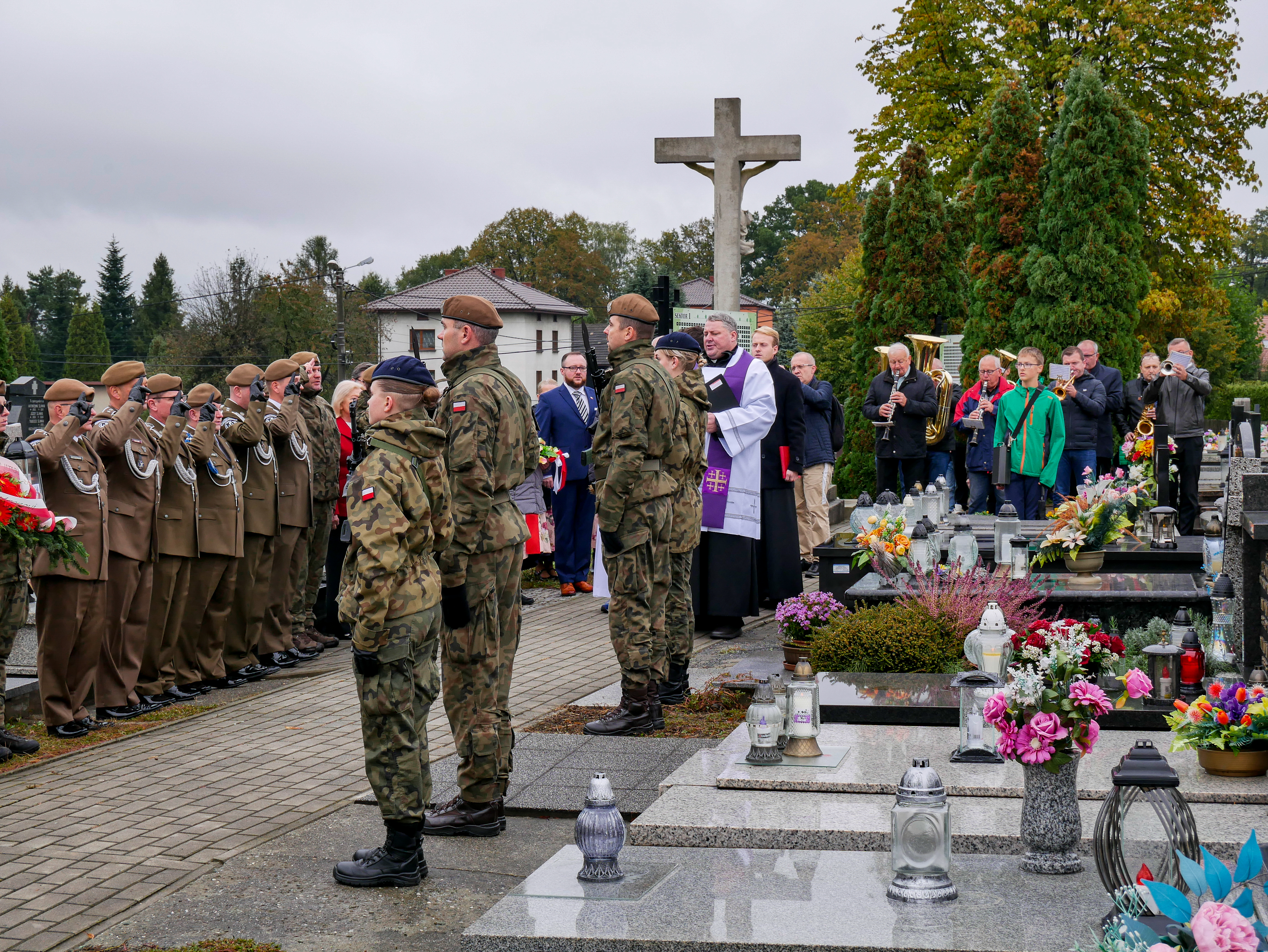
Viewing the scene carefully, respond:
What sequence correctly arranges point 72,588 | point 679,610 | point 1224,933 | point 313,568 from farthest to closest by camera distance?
point 313,568, point 679,610, point 72,588, point 1224,933

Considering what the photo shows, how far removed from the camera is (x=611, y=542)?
7340mm

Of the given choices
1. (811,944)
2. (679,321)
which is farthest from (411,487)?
(679,321)

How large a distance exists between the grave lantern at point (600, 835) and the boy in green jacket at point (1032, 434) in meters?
9.34

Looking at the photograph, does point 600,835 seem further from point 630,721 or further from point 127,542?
point 127,542

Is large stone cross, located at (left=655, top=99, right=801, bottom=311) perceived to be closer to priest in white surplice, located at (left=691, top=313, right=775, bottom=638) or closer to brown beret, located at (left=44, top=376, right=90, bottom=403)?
priest in white surplice, located at (left=691, top=313, right=775, bottom=638)

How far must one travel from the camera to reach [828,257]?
73500 millimetres

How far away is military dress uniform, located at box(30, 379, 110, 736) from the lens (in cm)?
785

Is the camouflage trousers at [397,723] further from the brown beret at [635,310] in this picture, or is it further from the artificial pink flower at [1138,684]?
the brown beret at [635,310]

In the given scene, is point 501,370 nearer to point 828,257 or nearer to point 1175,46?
point 1175,46

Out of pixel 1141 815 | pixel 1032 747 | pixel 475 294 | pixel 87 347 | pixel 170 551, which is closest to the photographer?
pixel 1141 815

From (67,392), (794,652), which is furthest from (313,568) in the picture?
(794,652)

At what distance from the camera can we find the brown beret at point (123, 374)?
865 cm

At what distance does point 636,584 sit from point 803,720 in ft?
5.73

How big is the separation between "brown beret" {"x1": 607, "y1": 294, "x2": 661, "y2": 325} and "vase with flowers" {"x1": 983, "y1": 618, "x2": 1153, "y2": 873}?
3728mm
